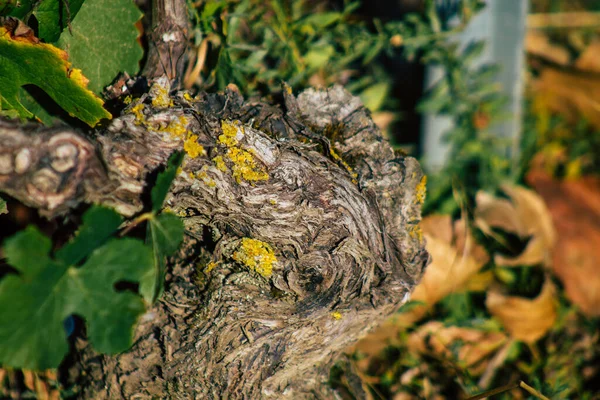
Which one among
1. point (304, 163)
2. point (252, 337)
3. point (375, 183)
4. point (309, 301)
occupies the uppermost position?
point (304, 163)

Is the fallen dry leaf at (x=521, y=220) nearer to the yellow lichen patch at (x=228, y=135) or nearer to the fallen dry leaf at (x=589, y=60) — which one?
the fallen dry leaf at (x=589, y=60)

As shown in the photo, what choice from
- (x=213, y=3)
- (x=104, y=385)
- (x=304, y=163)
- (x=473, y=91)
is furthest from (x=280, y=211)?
(x=473, y=91)

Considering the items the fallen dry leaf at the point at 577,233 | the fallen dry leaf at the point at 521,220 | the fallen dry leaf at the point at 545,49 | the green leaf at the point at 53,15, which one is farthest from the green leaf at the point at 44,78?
the fallen dry leaf at the point at 545,49

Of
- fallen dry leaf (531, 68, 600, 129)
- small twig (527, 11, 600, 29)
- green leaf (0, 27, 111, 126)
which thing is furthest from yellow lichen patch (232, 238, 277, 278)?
small twig (527, 11, 600, 29)

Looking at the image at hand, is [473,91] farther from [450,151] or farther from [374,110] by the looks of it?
[374,110]

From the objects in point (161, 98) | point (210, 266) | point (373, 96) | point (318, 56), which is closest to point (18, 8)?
point (161, 98)

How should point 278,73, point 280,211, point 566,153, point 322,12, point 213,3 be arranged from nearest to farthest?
point 280,211 → point 213,3 → point 278,73 → point 322,12 → point 566,153

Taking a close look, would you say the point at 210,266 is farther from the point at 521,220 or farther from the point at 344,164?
the point at 521,220
